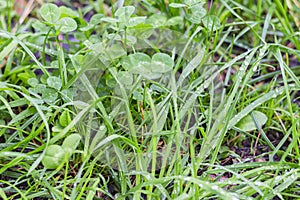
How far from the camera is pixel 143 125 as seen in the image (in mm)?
1448

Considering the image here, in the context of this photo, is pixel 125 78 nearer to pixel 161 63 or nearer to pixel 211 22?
pixel 161 63

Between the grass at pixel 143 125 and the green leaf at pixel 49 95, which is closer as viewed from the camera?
the grass at pixel 143 125

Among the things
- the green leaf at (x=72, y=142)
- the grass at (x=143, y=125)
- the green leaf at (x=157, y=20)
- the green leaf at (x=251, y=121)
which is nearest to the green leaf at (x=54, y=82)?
the grass at (x=143, y=125)

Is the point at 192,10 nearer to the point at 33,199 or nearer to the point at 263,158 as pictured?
the point at 263,158

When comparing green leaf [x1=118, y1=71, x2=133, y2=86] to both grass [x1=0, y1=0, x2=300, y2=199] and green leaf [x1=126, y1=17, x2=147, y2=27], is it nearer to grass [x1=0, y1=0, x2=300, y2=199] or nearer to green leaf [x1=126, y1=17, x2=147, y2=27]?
grass [x1=0, y1=0, x2=300, y2=199]

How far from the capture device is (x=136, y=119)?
147 cm

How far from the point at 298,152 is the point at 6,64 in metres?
1.02

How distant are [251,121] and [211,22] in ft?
1.14

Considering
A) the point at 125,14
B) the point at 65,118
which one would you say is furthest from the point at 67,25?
the point at 65,118

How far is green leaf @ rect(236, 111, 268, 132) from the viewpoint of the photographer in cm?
154

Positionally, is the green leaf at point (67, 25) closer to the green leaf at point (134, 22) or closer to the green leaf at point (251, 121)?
the green leaf at point (134, 22)

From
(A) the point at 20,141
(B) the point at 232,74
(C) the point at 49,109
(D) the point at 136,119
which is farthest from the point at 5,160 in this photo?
(B) the point at 232,74

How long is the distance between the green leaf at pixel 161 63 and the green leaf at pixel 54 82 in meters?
0.29

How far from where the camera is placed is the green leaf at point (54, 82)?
1.51 metres
